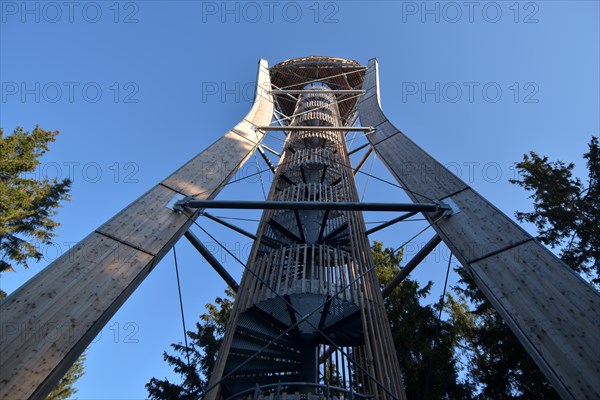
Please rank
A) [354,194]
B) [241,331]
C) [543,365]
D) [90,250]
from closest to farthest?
[543,365] → [90,250] → [241,331] → [354,194]

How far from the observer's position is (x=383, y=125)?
25.4 feet

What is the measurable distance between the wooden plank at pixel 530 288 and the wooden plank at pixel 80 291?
128 inches

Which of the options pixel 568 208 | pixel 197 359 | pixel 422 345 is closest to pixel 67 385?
pixel 197 359

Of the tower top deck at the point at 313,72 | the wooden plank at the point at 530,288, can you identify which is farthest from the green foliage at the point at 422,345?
the tower top deck at the point at 313,72

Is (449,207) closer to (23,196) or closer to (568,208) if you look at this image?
(568,208)

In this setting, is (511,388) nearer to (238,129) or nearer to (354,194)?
(354,194)

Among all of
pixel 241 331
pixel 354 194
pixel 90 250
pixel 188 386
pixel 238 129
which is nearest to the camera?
pixel 90 250

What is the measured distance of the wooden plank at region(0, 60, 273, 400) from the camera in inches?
111

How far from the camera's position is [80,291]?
341cm

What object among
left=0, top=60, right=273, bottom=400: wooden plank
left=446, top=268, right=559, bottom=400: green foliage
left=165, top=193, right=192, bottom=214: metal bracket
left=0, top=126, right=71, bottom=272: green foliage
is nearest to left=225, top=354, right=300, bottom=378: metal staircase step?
left=0, top=60, right=273, bottom=400: wooden plank

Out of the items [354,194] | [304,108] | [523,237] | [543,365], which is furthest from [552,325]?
[304,108]

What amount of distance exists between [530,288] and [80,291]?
158 inches

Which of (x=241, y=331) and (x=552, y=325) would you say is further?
(x=241, y=331)

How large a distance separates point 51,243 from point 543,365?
13243 mm
